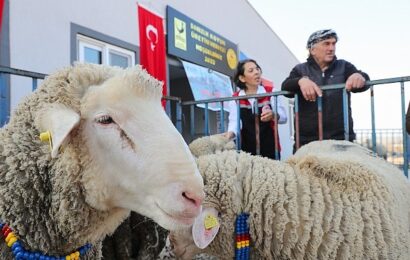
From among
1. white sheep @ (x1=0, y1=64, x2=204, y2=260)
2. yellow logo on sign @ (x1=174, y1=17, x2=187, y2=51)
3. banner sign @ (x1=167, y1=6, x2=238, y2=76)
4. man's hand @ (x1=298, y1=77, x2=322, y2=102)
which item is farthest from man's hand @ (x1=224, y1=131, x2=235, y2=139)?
yellow logo on sign @ (x1=174, y1=17, x2=187, y2=51)

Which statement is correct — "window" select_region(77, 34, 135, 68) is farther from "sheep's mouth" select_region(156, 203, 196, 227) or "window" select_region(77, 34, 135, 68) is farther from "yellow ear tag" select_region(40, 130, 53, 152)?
"sheep's mouth" select_region(156, 203, 196, 227)

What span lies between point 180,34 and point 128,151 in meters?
5.77

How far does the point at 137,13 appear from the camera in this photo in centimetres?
561

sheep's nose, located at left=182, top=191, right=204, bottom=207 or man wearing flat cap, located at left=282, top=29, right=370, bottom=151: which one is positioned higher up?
man wearing flat cap, located at left=282, top=29, right=370, bottom=151

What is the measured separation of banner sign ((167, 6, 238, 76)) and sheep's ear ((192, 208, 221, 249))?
5017mm

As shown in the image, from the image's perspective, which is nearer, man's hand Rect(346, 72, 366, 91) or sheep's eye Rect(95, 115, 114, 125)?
sheep's eye Rect(95, 115, 114, 125)

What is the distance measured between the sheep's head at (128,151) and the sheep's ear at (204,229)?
434 millimetres

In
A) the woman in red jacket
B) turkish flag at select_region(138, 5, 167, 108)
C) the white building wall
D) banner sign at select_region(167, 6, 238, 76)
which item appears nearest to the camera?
the woman in red jacket

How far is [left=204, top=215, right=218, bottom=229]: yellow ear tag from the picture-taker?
5.21 feet

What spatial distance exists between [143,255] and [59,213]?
1.92 ft

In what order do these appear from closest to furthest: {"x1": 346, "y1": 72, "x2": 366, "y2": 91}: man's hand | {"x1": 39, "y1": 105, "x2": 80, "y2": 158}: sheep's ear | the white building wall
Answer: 1. {"x1": 39, "y1": 105, "x2": 80, "y2": 158}: sheep's ear
2. {"x1": 346, "y1": 72, "x2": 366, "y2": 91}: man's hand
3. the white building wall

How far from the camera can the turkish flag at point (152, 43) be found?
5.31 metres

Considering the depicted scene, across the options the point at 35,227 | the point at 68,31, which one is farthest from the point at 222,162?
the point at 68,31

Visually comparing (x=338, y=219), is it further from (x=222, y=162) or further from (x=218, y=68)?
(x=218, y=68)
